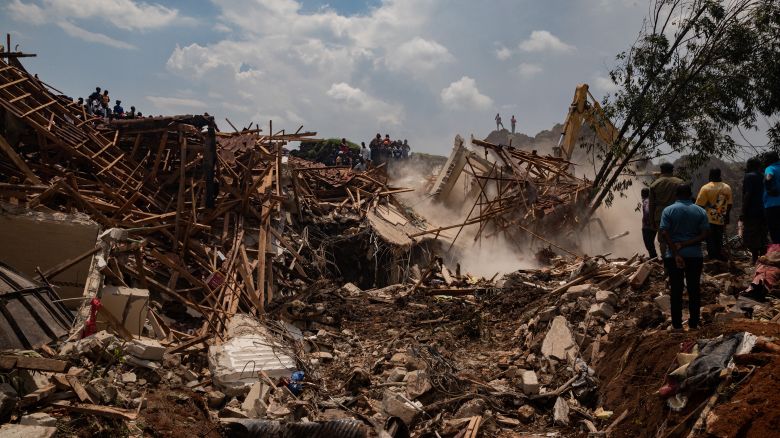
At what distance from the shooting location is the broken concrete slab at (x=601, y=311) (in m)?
7.66

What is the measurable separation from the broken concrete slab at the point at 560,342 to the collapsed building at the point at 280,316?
→ 3 cm

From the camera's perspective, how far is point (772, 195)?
714 cm

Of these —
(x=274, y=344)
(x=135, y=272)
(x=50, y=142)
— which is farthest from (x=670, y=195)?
(x=50, y=142)

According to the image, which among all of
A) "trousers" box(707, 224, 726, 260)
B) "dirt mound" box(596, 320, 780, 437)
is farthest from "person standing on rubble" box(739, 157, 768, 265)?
"dirt mound" box(596, 320, 780, 437)

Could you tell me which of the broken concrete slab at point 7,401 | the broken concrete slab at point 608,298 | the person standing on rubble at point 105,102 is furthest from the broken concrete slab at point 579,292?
the person standing on rubble at point 105,102

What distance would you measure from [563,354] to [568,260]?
646 centimetres

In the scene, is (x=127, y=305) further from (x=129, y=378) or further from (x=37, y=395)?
(x=37, y=395)

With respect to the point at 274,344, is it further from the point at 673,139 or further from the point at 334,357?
the point at 673,139

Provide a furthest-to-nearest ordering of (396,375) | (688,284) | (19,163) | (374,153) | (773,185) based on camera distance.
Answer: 1. (374,153)
2. (19,163)
3. (773,185)
4. (396,375)
5. (688,284)

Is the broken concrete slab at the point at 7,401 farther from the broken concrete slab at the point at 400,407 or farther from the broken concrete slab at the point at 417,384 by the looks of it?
the broken concrete slab at the point at 417,384

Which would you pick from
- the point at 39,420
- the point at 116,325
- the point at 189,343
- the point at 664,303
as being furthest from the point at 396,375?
the point at 39,420

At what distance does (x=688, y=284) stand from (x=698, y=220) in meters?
0.69

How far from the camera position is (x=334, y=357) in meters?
8.30

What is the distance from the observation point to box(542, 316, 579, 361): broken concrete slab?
6.92m
